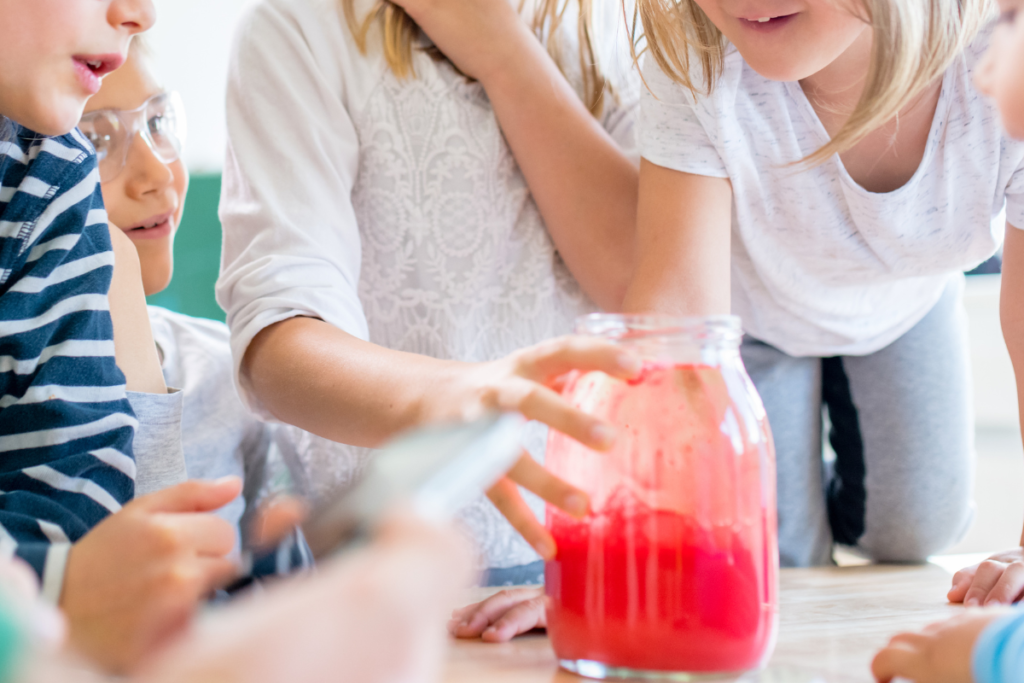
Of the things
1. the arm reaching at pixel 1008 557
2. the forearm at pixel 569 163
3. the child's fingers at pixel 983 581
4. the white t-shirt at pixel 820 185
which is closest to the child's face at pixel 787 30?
the white t-shirt at pixel 820 185

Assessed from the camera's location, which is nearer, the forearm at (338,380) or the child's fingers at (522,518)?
the child's fingers at (522,518)

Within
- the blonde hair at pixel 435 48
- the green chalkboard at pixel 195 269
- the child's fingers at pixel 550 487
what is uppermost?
the blonde hair at pixel 435 48

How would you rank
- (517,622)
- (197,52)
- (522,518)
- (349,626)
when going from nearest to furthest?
(349,626) → (522,518) → (517,622) → (197,52)

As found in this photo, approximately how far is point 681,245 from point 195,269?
4.30 ft

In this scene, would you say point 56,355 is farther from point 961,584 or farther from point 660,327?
point 961,584

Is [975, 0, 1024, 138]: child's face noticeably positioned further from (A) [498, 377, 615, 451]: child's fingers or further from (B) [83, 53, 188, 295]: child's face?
(B) [83, 53, 188, 295]: child's face

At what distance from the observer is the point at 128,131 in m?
1.14

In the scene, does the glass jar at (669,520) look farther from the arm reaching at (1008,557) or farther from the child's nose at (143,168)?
the child's nose at (143,168)

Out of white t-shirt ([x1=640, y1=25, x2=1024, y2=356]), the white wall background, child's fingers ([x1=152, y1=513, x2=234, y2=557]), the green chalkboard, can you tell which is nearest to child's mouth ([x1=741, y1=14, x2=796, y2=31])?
white t-shirt ([x1=640, y1=25, x2=1024, y2=356])

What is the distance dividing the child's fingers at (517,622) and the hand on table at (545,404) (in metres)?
0.12

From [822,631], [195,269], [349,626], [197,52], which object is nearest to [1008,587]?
[822,631]

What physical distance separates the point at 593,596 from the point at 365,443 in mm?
328

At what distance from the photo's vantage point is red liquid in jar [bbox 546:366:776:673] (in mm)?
388

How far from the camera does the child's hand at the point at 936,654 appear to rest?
38 centimetres
